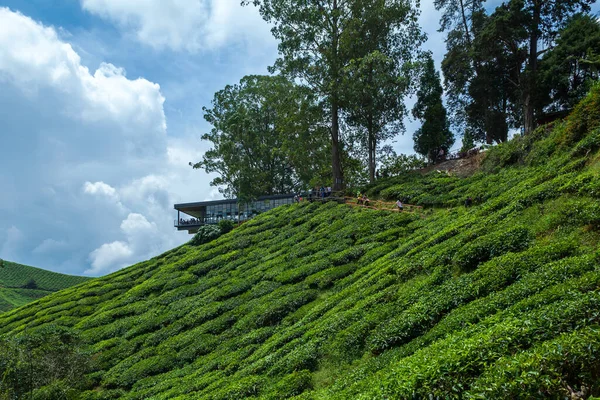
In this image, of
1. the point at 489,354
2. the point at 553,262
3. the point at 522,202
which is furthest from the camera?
the point at 522,202

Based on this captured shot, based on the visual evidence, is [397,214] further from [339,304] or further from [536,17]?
[536,17]

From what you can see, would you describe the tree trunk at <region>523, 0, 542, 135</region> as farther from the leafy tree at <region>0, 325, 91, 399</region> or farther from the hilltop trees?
the leafy tree at <region>0, 325, 91, 399</region>

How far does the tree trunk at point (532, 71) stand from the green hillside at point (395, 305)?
849 centimetres

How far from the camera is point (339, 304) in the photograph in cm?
1598

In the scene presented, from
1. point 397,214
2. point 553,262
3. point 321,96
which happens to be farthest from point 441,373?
point 321,96

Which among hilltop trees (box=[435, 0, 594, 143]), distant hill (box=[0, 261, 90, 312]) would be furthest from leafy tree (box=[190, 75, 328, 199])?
distant hill (box=[0, 261, 90, 312])

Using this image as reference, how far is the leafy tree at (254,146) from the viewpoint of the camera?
49.4m

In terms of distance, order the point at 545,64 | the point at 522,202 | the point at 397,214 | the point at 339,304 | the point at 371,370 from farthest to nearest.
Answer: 1. the point at 545,64
2. the point at 397,214
3. the point at 339,304
4. the point at 522,202
5. the point at 371,370

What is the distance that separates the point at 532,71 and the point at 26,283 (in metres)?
76.1

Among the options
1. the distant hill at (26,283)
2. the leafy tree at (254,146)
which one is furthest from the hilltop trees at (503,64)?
the distant hill at (26,283)

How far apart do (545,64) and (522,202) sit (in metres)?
25.9

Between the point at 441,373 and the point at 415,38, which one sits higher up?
the point at 415,38

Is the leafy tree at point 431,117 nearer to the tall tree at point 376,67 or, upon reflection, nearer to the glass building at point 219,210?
the tall tree at point 376,67

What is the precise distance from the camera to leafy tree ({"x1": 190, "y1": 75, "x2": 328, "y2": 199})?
162 feet
